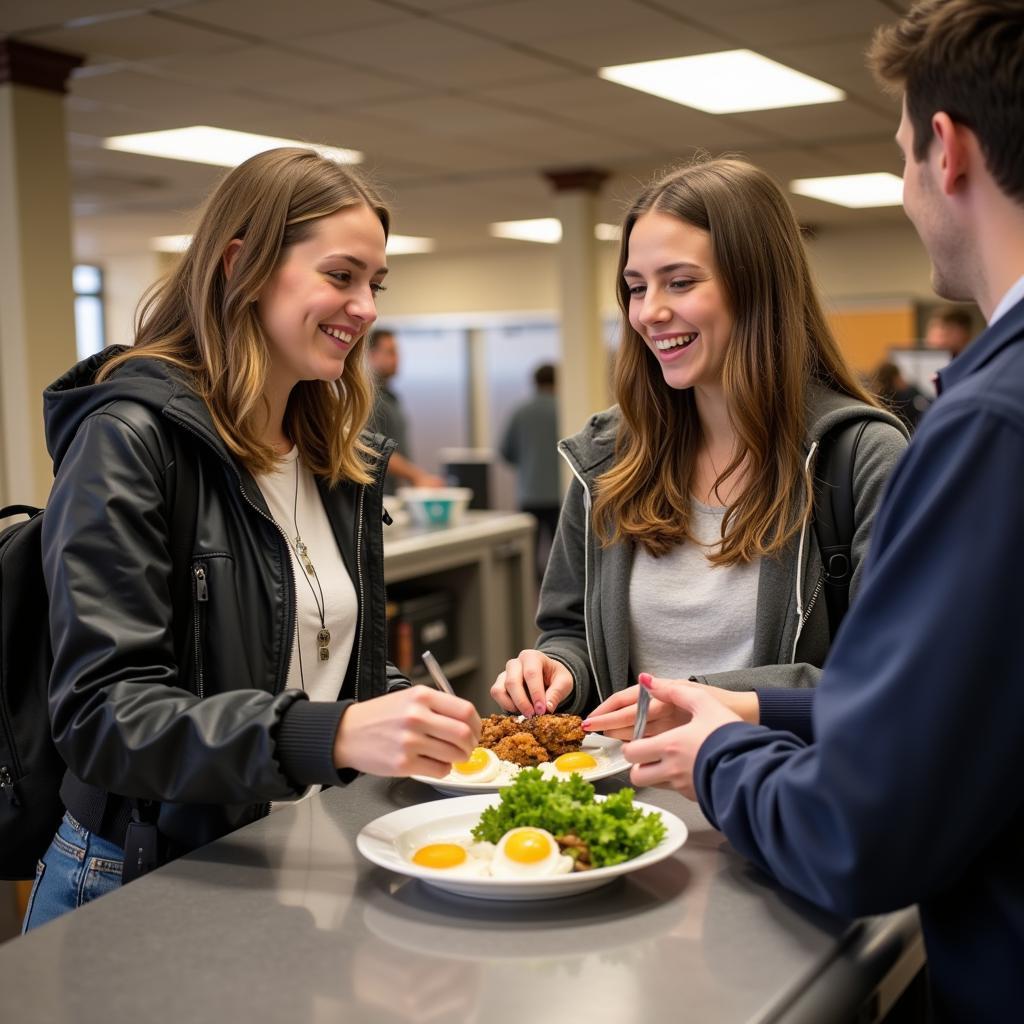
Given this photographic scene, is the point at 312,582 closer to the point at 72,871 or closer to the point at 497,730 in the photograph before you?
the point at 497,730

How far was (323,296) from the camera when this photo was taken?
1.66m

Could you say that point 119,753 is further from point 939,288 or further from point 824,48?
point 824,48

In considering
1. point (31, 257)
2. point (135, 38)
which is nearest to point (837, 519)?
point (135, 38)

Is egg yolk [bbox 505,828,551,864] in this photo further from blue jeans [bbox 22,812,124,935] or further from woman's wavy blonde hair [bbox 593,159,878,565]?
woman's wavy blonde hair [bbox 593,159,878,565]

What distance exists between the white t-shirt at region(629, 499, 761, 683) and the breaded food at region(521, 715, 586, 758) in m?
0.28

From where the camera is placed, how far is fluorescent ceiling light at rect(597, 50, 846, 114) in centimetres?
518

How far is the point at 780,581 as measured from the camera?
5.81 ft

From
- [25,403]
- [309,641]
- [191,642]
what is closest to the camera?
[191,642]

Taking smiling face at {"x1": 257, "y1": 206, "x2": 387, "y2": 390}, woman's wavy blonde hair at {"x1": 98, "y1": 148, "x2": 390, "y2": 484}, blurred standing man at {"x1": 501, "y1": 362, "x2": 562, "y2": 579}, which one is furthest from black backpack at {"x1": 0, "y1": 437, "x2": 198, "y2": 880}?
blurred standing man at {"x1": 501, "y1": 362, "x2": 562, "y2": 579}

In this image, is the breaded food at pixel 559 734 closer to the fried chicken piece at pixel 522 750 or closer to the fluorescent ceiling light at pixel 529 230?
the fried chicken piece at pixel 522 750

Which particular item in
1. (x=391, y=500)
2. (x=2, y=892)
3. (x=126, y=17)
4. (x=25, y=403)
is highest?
(x=126, y=17)

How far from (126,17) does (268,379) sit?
10.2ft

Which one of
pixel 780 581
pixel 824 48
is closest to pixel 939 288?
pixel 780 581

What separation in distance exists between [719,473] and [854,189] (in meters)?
7.48
